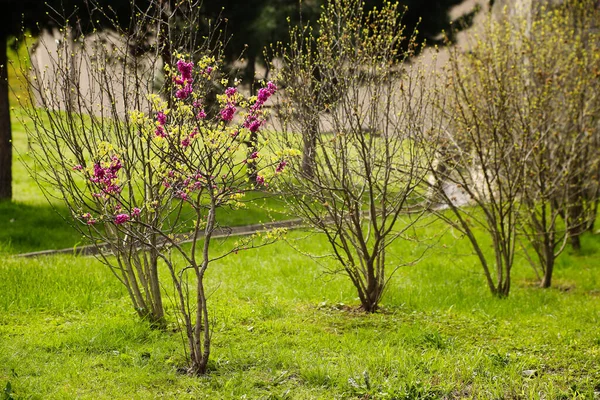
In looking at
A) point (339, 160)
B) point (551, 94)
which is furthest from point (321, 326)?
point (551, 94)

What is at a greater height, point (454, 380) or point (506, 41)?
point (506, 41)

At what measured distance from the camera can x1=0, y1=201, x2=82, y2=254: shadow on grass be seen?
9789 millimetres

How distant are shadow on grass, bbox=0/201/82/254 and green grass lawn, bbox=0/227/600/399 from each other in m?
1.37

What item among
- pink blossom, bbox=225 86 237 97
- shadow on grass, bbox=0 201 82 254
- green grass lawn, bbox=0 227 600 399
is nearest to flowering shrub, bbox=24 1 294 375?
pink blossom, bbox=225 86 237 97

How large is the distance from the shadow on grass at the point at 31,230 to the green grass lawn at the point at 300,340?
4.48 ft

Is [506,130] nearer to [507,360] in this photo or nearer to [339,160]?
[339,160]

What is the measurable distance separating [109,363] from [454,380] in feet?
8.57

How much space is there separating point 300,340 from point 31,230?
6.39 m

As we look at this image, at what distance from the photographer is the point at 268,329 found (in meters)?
6.07

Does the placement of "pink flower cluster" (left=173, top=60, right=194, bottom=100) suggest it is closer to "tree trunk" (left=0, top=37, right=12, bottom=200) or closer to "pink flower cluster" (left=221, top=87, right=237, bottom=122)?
"pink flower cluster" (left=221, top=87, right=237, bottom=122)

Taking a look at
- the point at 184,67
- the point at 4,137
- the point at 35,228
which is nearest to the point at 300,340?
the point at 184,67

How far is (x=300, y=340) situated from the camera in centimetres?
571

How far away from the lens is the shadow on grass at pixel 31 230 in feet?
32.1

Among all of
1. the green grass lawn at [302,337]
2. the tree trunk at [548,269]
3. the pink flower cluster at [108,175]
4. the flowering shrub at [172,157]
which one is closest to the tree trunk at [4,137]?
the green grass lawn at [302,337]
